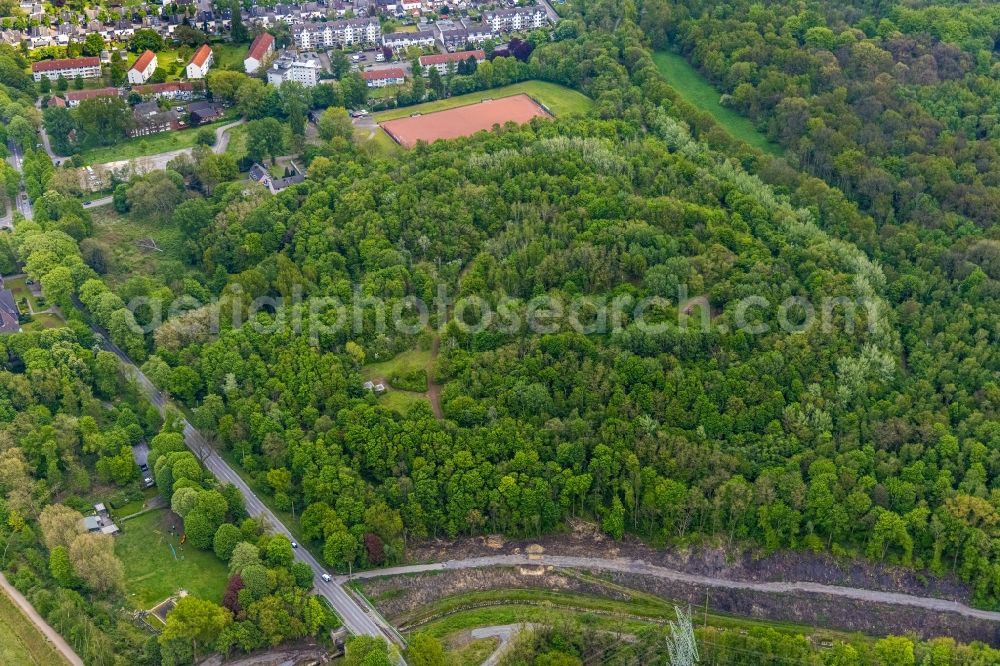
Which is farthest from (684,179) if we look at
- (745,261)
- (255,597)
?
(255,597)

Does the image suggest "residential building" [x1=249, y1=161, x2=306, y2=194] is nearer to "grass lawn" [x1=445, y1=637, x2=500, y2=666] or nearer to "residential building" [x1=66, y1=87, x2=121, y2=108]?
"residential building" [x1=66, y1=87, x2=121, y2=108]

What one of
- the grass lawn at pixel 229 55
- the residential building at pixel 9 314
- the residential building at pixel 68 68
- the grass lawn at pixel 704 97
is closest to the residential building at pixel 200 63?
the grass lawn at pixel 229 55

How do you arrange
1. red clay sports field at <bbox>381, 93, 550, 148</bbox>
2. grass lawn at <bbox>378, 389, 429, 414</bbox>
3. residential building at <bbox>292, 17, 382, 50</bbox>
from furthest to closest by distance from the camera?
residential building at <bbox>292, 17, 382, 50</bbox>
red clay sports field at <bbox>381, 93, 550, 148</bbox>
grass lawn at <bbox>378, 389, 429, 414</bbox>

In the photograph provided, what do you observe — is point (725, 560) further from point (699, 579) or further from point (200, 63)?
point (200, 63)

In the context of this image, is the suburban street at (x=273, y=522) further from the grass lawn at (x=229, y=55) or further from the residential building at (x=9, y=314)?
the grass lawn at (x=229, y=55)

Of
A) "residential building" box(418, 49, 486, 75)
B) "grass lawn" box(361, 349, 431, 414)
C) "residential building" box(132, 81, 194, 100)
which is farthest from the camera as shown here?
"residential building" box(418, 49, 486, 75)

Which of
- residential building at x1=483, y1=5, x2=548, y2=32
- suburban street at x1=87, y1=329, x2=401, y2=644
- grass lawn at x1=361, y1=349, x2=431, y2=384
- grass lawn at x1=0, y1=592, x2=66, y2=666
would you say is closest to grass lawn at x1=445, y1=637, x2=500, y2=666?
suburban street at x1=87, y1=329, x2=401, y2=644

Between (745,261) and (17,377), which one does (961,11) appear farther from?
(17,377)

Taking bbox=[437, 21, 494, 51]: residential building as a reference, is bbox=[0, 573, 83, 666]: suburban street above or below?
below

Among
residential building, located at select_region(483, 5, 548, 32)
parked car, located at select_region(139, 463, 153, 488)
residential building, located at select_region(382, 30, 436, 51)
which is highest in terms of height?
residential building, located at select_region(483, 5, 548, 32)
